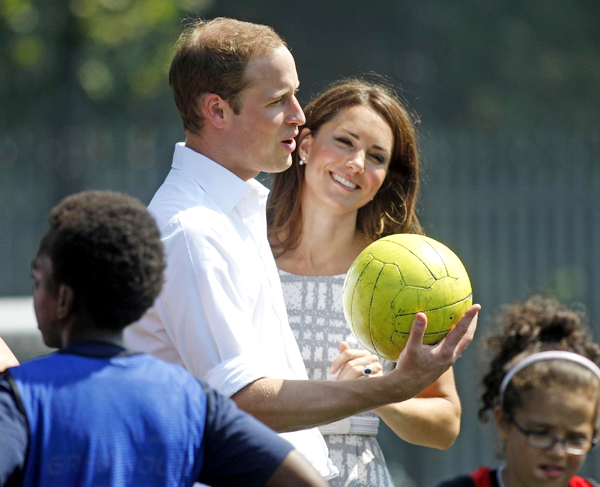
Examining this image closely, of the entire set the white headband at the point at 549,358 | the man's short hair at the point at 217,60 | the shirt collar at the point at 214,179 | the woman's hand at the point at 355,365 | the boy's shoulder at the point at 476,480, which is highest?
the man's short hair at the point at 217,60

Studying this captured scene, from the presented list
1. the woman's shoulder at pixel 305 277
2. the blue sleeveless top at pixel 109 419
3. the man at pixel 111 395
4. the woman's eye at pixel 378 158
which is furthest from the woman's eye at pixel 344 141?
the blue sleeveless top at pixel 109 419

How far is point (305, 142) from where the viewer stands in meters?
4.13

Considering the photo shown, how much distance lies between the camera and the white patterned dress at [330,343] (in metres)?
3.68

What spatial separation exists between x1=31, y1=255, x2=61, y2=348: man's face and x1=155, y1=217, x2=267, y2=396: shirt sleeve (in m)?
0.56

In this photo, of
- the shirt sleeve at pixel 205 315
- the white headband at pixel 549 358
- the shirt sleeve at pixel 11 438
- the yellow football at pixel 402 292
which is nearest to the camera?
the shirt sleeve at pixel 11 438

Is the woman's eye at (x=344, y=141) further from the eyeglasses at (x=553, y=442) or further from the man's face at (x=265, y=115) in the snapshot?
the eyeglasses at (x=553, y=442)

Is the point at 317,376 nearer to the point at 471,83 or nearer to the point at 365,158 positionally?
the point at 365,158

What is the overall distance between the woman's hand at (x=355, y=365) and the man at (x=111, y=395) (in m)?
1.15

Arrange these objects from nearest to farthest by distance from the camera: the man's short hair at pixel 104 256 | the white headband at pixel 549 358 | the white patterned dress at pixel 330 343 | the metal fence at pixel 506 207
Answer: the man's short hair at pixel 104 256 → the white patterned dress at pixel 330 343 → the white headband at pixel 549 358 → the metal fence at pixel 506 207

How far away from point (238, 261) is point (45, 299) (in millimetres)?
802

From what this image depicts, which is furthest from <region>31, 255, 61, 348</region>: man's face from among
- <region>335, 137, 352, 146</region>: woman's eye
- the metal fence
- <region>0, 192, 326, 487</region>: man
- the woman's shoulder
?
the metal fence

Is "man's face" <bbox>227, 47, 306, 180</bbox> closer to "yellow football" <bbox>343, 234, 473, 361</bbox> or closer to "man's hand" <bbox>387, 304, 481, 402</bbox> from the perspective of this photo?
"yellow football" <bbox>343, 234, 473, 361</bbox>

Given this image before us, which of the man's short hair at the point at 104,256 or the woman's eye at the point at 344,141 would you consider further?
the woman's eye at the point at 344,141

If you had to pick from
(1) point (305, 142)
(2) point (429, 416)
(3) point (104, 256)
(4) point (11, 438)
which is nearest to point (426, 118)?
(1) point (305, 142)
